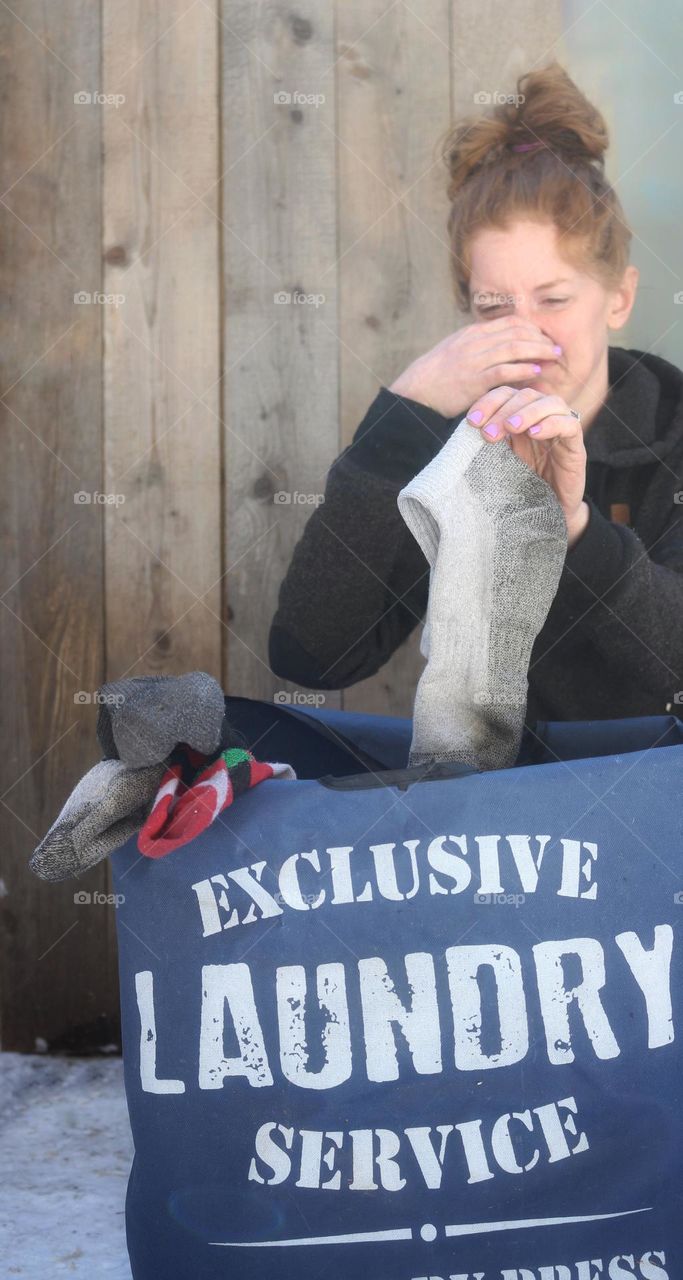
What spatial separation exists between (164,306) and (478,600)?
76 cm

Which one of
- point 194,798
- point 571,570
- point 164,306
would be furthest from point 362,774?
point 164,306

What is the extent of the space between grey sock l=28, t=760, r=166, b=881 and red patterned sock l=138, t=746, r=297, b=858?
2 centimetres

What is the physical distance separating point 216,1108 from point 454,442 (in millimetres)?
571

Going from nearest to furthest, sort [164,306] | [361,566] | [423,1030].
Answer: [423,1030] < [361,566] < [164,306]

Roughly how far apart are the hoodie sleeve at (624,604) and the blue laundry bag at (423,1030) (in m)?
0.24

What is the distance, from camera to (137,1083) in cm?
Result: 89

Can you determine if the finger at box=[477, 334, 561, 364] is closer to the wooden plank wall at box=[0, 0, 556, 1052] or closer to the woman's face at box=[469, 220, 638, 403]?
the woman's face at box=[469, 220, 638, 403]

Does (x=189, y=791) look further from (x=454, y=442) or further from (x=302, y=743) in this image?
(x=454, y=442)

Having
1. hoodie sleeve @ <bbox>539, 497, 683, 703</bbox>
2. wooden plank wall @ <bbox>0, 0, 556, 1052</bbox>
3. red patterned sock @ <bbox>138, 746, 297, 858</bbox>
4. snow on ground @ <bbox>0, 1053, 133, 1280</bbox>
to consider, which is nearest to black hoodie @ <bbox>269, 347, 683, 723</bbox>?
hoodie sleeve @ <bbox>539, 497, 683, 703</bbox>

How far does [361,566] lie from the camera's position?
122 centimetres

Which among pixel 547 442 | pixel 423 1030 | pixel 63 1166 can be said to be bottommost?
pixel 63 1166

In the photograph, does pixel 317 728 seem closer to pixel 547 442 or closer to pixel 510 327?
pixel 547 442

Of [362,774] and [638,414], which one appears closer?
[362,774]

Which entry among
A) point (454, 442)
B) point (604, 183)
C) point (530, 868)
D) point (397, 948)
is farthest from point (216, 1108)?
point (604, 183)
